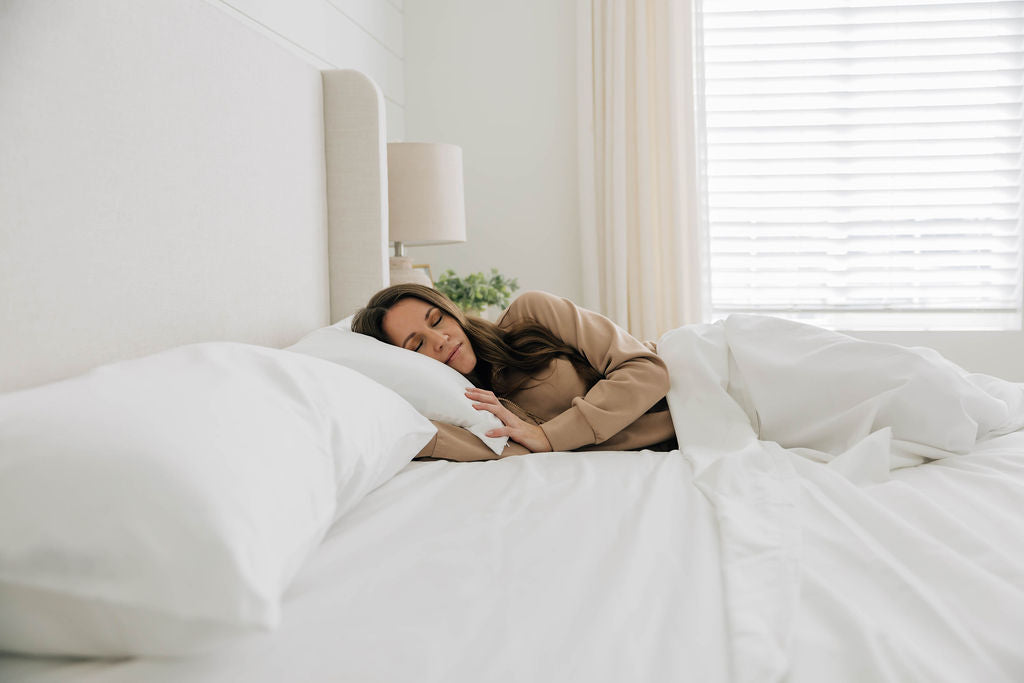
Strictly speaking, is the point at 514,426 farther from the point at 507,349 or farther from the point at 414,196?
the point at 414,196

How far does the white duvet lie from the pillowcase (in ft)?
1.31

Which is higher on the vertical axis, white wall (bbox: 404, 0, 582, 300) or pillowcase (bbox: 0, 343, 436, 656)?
white wall (bbox: 404, 0, 582, 300)

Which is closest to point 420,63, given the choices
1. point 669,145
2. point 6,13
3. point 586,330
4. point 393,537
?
point 669,145

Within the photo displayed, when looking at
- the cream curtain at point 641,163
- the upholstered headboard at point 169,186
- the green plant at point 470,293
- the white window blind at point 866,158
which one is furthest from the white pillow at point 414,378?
the white window blind at point 866,158

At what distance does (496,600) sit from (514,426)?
0.71m

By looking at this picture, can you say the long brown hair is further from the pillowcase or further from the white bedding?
the pillowcase

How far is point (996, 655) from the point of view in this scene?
55 centimetres

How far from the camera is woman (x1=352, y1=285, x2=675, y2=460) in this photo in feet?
4.57

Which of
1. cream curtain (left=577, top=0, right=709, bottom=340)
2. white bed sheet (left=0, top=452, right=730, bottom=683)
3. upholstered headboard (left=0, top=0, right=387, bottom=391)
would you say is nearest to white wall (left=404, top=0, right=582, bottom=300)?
cream curtain (left=577, top=0, right=709, bottom=340)

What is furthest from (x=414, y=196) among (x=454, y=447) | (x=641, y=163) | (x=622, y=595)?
(x=622, y=595)

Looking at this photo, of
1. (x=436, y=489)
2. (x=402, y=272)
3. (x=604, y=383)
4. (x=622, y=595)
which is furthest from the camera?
(x=402, y=272)

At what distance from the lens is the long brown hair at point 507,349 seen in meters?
1.56

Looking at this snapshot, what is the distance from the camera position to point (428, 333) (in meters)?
1.49

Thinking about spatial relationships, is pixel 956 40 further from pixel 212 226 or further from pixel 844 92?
pixel 212 226
